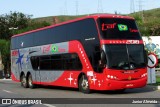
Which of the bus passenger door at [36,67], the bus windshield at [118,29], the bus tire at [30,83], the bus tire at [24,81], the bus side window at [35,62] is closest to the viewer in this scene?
the bus windshield at [118,29]

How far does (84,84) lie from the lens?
2102cm

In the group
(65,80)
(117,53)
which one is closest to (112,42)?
(117,53)

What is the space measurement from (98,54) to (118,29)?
60.9 inches

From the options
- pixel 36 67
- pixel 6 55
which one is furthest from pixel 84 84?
pixel 6 55

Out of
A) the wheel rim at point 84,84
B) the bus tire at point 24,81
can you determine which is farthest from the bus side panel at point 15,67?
the wheel rim at point 84,84

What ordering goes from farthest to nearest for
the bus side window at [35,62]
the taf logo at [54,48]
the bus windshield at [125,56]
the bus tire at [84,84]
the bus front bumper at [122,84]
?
1. the bus side window at [35,62]
2. the taf logo at [54,48]
3. the bus tire at [84,84]
4. the bus windshield at [125,56]
5. the bus front bumper at [122,84]

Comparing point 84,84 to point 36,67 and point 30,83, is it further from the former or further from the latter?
point 30,83

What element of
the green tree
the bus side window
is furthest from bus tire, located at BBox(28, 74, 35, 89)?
the green tree

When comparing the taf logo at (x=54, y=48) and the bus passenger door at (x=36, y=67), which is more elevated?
the taf logo at (x=54, y=48)

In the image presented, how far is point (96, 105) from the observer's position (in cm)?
1510

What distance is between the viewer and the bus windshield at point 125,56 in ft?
64.1

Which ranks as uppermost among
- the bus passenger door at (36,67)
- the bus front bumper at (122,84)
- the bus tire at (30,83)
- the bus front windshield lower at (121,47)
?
the bus front windshield lower at (121,47)

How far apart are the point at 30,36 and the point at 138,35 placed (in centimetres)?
926

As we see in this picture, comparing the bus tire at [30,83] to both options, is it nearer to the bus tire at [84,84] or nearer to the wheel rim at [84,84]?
the bus tire at [84,84]
